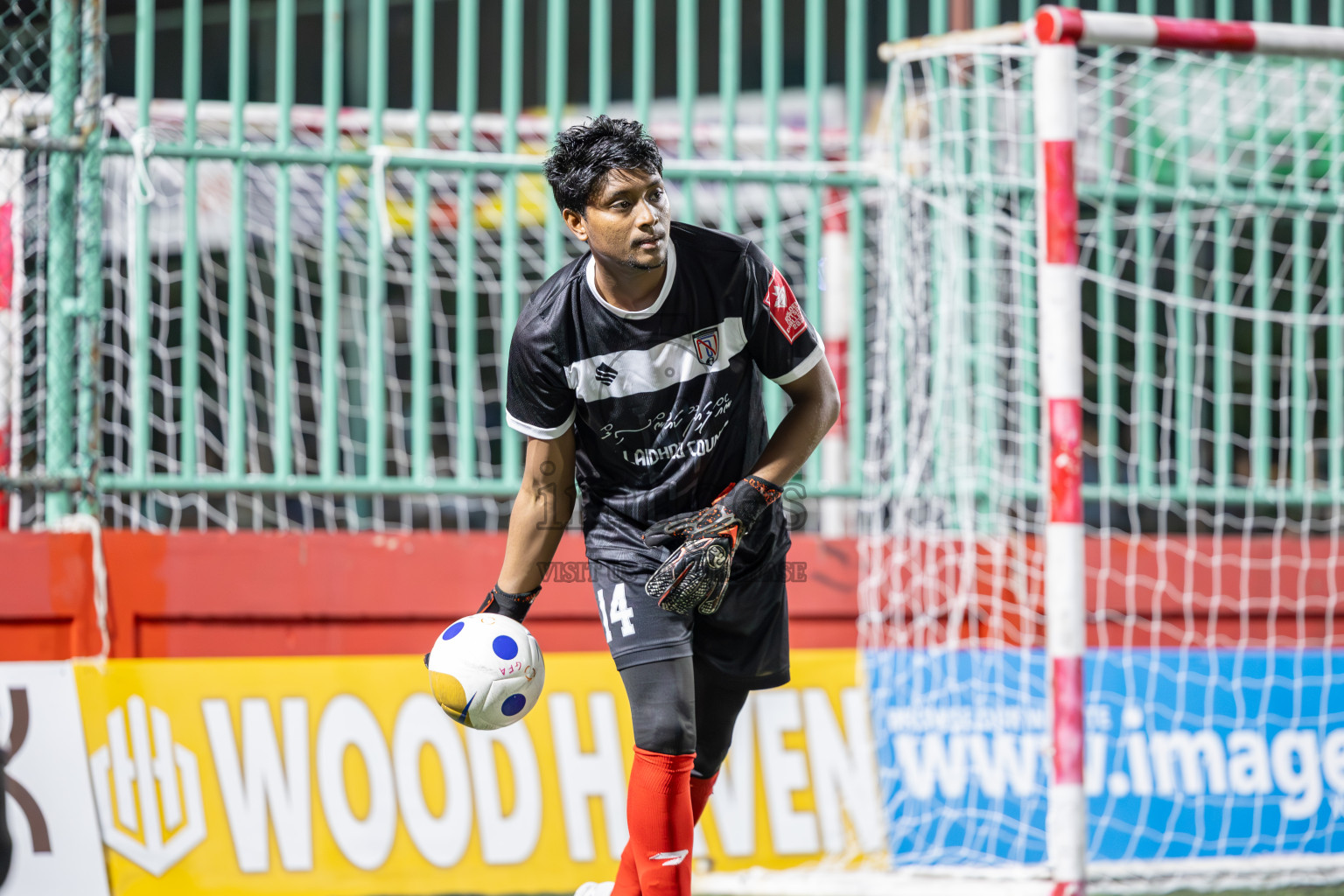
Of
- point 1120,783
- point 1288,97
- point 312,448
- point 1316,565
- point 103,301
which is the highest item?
point 1288,97

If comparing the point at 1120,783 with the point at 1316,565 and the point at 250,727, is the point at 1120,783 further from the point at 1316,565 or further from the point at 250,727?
the point at 250,727

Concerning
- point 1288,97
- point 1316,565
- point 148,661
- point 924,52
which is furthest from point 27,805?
point 1288,97

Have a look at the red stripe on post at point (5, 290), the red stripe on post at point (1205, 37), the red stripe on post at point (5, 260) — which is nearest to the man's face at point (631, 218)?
the red stripe on post at point (1205, 37)

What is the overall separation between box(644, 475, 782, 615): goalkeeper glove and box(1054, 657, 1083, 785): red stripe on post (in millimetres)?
1625

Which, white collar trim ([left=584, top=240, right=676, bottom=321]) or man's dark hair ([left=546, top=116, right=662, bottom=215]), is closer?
man's dark hair ([left=546, top=116, right=662, bottom=215])

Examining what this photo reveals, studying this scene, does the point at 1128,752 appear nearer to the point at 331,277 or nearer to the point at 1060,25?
the point at 1060,25

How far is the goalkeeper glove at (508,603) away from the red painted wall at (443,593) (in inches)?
72.3

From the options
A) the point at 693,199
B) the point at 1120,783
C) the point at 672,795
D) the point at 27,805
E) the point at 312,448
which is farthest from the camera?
the point at 312,448

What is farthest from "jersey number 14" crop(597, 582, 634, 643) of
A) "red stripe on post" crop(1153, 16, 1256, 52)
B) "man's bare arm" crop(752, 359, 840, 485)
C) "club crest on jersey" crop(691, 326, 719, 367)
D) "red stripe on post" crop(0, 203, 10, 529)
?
"red stripe on post" crop(0, 203, 10, 529)

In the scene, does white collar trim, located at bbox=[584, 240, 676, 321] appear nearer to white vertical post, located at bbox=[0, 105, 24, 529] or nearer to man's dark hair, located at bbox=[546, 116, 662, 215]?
man's dark hair, located at bbox=[546, 116, 662, 215]

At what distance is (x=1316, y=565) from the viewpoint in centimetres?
604

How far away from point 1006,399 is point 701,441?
2946mm

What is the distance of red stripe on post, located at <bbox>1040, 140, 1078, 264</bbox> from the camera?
4.58 metres

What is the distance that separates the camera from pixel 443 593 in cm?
555
